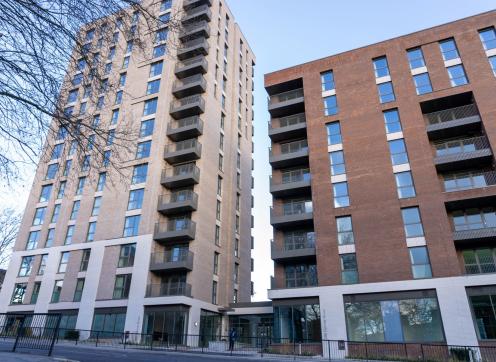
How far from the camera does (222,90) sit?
1842 inches

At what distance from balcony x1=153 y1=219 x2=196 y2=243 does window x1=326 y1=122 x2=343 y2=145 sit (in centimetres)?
1432

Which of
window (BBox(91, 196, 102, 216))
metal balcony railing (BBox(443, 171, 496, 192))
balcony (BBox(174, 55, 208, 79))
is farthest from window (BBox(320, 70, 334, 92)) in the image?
window (BBox(91, 196, 102, 216))

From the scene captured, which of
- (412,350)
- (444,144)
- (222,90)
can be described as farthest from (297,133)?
(412,350)

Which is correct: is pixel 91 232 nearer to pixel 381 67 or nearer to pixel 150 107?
pixel 150 107

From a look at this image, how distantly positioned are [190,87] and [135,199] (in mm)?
13648

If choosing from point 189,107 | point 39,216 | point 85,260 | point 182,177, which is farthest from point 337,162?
point 39,216

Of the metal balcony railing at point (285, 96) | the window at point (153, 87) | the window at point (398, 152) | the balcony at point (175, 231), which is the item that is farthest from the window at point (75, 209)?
the window at point (398, 152)

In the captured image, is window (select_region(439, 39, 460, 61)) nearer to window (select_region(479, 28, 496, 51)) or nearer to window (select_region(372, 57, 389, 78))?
window (select_region(479, 28, 496, 51))

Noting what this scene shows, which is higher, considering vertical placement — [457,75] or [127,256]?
[457,75]

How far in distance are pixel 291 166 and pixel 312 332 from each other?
565 inches

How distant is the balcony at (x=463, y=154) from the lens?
86.1 feet

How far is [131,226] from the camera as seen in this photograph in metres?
35.7

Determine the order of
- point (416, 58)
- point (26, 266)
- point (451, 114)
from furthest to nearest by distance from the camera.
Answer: point (26, 266)
point (416, 58)
point (451, 114)

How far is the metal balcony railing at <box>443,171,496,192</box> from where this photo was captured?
83.7 feet
